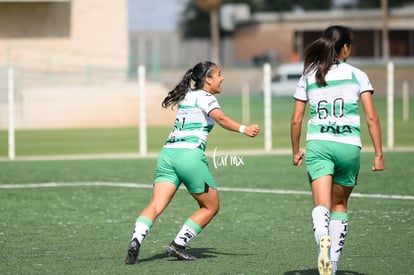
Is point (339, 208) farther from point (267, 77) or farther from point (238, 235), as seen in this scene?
point (267, 77)

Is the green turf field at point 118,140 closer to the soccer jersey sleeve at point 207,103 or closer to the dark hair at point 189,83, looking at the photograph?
the dark hair at point 189,83

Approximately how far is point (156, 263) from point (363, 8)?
93235 millimetres

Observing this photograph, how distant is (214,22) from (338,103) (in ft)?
275

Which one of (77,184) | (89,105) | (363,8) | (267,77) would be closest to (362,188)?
(77,184)

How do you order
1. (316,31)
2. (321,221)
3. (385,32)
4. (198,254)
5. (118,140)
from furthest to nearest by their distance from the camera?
(316,31), (385,32), (118,140), (198,254), (321,221)

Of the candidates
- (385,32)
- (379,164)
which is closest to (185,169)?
(379,164)

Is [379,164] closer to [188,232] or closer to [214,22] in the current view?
[188,232]

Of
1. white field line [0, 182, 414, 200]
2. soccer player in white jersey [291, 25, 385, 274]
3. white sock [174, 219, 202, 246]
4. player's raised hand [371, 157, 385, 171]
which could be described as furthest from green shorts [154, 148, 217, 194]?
white field line [0, 182, 414, 200]

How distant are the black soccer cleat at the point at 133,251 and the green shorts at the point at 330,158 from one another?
5.98 feet

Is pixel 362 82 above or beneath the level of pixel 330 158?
above

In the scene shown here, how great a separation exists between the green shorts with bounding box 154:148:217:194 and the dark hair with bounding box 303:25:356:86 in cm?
157

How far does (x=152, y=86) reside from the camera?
40.3 metres

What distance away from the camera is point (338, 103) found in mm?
8500

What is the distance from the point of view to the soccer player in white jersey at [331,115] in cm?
847
